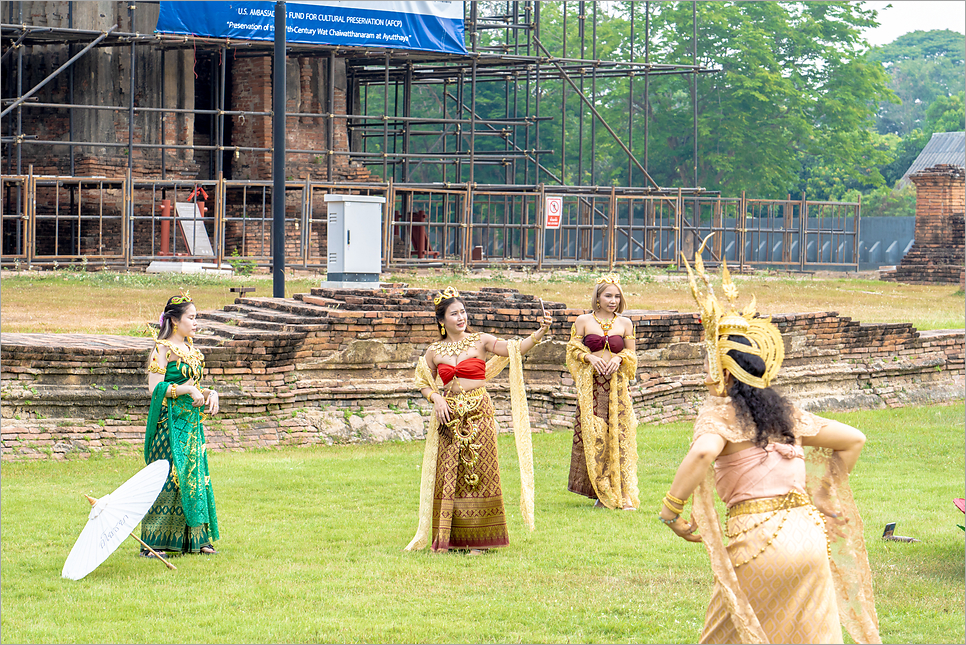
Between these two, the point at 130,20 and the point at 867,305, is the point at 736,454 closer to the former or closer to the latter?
the point at 867,305

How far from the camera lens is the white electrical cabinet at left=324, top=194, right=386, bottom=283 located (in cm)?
1448

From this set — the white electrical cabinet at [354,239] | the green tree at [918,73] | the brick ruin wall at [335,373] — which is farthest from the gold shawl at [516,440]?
the green tree at [918,73]

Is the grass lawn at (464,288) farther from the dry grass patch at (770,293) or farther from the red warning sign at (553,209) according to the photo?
the red warning sign at (553,209)

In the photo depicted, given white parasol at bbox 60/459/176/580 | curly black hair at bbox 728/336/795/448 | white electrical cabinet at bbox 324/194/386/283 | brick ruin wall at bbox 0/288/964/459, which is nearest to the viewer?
curly black hair at bbox 728/336/795/448

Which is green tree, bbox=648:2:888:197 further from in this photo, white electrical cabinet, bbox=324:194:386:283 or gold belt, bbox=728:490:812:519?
gold belt, bbox=728:490:812:519

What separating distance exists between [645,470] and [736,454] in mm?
6149

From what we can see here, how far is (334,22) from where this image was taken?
24.0 m

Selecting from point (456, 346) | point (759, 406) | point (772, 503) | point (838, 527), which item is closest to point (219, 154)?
point (456, 346)

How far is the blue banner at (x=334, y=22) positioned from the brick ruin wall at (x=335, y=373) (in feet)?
34.7

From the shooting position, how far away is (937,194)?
31.5m

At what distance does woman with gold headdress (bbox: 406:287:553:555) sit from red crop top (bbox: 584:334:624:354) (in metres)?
1.56

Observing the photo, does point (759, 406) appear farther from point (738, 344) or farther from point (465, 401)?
point (465, 401)

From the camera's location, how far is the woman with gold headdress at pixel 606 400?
29.1 feet

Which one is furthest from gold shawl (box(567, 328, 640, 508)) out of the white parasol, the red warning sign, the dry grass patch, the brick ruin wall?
the red warning sign
